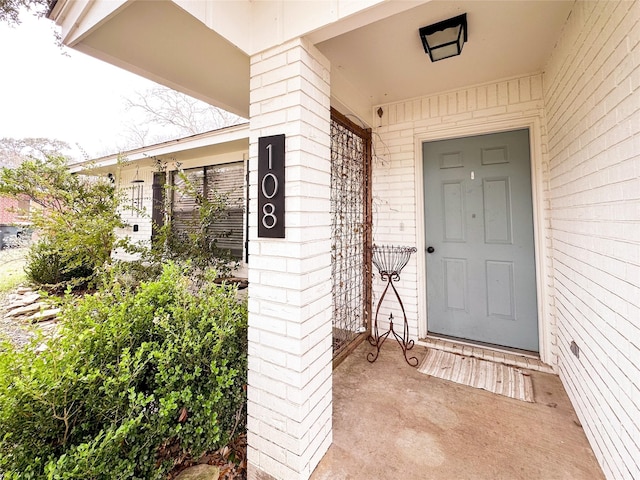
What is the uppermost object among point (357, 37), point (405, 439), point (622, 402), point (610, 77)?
point (357, 37)

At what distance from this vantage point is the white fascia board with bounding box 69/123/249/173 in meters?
3.45

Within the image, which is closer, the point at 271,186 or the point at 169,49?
the point at 271,186

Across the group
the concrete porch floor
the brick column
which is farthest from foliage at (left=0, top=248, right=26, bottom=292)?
the concrete porch floor

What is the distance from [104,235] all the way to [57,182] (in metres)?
0.91

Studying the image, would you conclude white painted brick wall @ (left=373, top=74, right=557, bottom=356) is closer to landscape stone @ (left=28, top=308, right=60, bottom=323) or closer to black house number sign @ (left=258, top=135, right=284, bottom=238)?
black house number sign @ (left=258, top=135, right=284, bottom=238)

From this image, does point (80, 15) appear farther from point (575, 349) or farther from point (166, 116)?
point (166, 116)

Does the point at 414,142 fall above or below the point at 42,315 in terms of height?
above

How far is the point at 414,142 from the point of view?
9.48 ft

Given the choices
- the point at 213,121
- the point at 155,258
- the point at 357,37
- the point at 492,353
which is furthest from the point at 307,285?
the point at 213,121

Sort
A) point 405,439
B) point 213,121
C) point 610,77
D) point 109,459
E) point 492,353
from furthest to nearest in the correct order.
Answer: point 213,121 < point 492,353 < point 405,439 < point 610,77 < point 109,459

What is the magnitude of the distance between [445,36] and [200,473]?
2933 millimetres

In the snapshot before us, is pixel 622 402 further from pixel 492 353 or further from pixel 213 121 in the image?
pixel 213 121

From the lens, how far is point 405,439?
165 cm

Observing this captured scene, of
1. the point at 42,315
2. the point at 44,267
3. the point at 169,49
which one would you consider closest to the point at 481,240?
the point at 169,49
